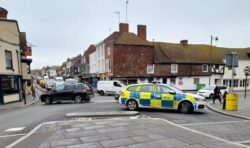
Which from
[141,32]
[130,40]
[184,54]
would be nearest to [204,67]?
[184,54]

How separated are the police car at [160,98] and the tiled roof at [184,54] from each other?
1001 inches

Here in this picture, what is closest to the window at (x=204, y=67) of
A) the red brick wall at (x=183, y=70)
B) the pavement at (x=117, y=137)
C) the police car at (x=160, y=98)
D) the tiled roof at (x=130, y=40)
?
the red brick wall at (x=183, y=70)

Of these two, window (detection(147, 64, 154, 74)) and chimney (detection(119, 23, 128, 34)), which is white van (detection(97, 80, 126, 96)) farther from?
chimney (detection(119, 23, 128, 34))

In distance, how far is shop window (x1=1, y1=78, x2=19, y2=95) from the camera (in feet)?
68.6

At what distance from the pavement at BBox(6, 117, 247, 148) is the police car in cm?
394

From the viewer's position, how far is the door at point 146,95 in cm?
1291

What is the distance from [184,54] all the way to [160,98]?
1197 inches

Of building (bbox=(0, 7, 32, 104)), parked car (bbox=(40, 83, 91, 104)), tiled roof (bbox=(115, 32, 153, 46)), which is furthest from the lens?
tiled roof (bbox=(115, 32, 153, 46))

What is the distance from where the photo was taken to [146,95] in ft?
42.4

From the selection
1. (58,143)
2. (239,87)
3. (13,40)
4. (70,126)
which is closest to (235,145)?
(58,143)

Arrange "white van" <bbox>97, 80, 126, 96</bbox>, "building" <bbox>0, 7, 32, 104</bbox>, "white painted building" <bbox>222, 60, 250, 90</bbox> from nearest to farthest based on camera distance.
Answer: "building" <bbox>0, 7, 32, 104</bbox>, "white van" <bbox>97, 80, 126, 96</bbox>, "white painted building" <bbox>222, 60, 250, 90</bbox>

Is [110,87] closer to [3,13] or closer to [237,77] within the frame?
[3,13]

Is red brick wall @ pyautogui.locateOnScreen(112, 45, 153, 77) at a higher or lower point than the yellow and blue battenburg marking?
higher

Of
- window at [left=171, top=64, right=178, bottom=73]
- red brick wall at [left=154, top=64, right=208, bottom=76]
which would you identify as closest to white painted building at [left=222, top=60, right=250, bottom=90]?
red brick wall at [left=154, top=64, right=208, bottom=76]
